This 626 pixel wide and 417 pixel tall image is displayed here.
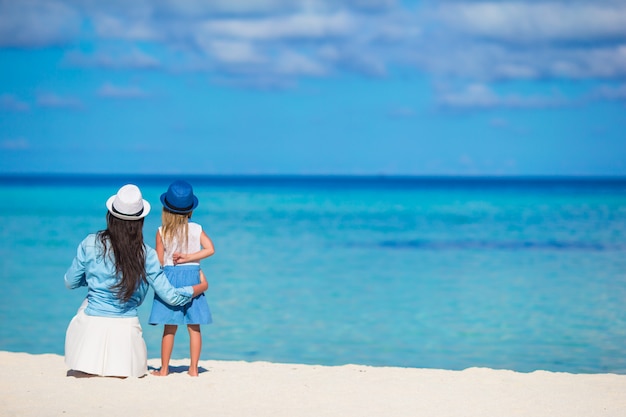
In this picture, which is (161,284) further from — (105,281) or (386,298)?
(386,298)

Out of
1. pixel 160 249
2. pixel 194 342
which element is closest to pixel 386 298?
pixel 194 342

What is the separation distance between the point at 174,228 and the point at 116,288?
59 cm

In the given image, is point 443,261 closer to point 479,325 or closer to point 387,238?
point 387,238

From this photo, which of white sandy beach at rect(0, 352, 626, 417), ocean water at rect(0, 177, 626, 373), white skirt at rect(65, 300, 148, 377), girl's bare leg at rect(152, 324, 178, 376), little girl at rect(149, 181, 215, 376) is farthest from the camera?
ocean water at rect(0, 177, 626, 373)

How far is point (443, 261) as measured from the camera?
64.9ft

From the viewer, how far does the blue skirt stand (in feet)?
21.0

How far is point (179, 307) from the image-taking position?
21.2 feet

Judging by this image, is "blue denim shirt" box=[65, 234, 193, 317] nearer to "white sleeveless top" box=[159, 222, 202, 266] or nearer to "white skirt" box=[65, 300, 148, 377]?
"white skirt" box=[65, 300, 148, 377]

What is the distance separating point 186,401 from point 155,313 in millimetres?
810

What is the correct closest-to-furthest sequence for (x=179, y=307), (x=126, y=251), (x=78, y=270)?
(x=126, y=251) → (x=78, y=270) → (x=179, y=307)

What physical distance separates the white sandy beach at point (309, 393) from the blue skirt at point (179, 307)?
0.44m

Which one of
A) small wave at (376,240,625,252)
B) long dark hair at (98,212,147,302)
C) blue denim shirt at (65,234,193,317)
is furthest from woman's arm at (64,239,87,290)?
small wave at (376,240,625,252)

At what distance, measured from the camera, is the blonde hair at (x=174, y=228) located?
20.8ft

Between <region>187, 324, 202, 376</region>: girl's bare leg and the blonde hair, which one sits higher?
the blonde hair
